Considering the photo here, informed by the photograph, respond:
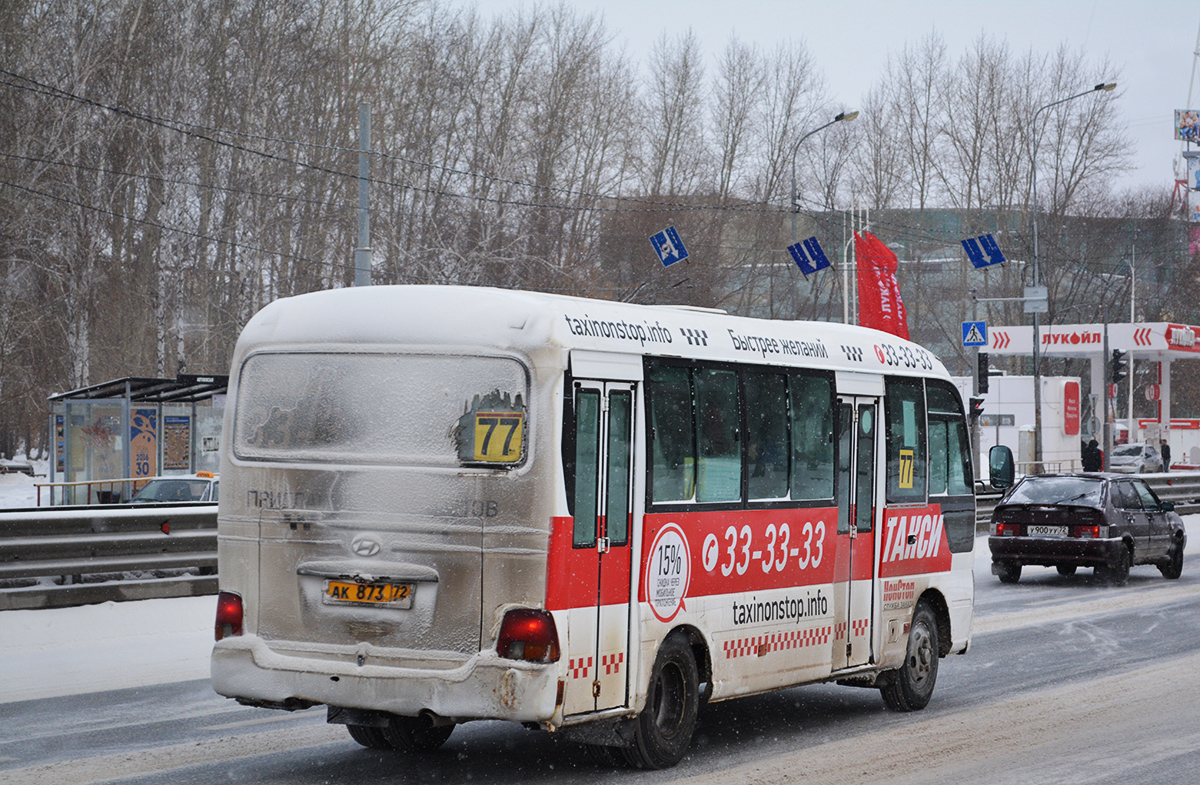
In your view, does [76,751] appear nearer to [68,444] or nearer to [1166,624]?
[1166,624]

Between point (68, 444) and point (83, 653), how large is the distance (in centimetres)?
1394

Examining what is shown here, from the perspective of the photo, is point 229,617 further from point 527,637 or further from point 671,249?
point 671,249

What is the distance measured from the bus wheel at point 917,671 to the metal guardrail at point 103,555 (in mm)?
7238

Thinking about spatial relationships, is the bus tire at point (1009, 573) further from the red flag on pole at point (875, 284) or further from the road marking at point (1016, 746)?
the red flag on pole at point (875, 284)

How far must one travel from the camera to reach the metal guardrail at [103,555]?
13.2m

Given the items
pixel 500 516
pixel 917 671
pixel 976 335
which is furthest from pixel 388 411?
pixel 976 335

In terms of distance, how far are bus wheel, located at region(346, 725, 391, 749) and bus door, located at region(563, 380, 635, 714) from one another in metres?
1.58

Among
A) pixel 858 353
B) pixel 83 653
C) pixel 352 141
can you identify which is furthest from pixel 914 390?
pixel 352 141

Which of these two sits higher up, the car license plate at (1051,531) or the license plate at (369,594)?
the license plate at (369,594)

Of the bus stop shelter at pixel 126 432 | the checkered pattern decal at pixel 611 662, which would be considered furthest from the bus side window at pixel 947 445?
the bus stop shelter at pixel 126 432

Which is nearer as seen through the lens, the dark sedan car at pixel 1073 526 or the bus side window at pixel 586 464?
the bus side window at pixel 586 464

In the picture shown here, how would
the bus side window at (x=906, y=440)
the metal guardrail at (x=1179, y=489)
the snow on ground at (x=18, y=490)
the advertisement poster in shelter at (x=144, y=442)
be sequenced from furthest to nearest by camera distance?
the snow on ground at (x=18, y=490) → the metal guardrail at (x=1179, y=489) → the advertisement poster in shelter at (x=144, y=442) → the bus side window at (x=906, y=440)

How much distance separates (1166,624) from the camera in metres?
15.5

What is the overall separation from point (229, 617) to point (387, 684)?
3.24 ft
